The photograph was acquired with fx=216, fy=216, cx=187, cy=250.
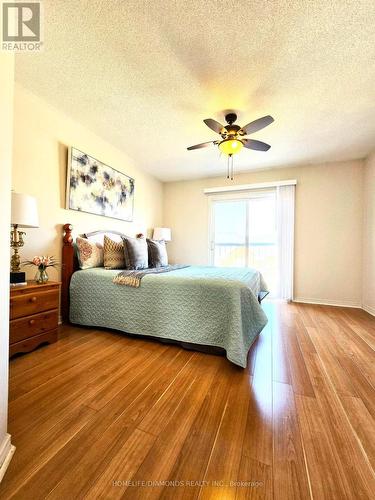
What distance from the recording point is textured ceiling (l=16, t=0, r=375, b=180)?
4.72ft

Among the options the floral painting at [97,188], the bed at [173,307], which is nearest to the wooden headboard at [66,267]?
the bed at [173,307]

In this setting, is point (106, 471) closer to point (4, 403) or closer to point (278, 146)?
point (4, 403)

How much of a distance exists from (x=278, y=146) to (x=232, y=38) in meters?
2.00

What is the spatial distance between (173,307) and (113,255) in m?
1.20

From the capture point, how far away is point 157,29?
5.06 feet

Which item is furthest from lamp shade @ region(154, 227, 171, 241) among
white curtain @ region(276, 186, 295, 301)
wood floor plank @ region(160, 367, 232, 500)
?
wood floor plank @ region(160, 367, 232, 500)

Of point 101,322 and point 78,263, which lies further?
point 78,263

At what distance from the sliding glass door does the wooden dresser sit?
322 cm

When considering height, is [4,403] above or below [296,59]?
below

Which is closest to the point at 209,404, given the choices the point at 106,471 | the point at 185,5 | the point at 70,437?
the point at 106,471

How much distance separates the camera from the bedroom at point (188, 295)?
93 centimetres

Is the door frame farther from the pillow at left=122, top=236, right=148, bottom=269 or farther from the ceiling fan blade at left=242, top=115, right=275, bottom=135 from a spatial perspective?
the ceiling fan blade at left=242, top=115, right=275, bottom=135

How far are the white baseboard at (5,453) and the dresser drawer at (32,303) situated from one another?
3.55 feet

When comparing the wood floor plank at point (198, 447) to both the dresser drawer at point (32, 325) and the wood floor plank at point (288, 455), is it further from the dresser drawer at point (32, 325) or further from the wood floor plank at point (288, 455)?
the dresser drawer at point (32, 325)
